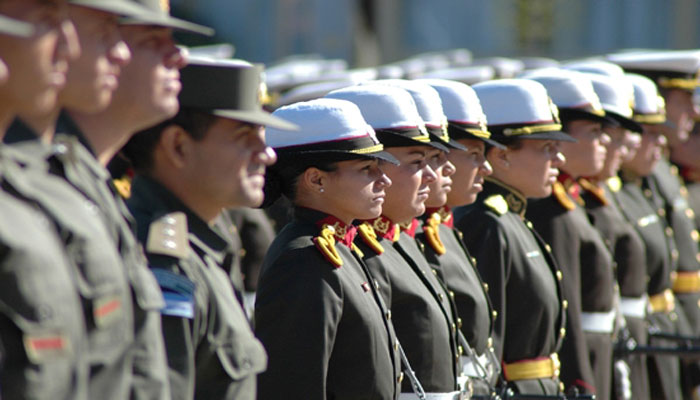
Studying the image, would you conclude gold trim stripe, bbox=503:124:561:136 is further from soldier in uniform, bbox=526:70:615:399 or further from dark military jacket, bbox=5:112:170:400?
dark military jacket, bbox=5:112:170:400

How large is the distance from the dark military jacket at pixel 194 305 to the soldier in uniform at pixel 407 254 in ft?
4.45

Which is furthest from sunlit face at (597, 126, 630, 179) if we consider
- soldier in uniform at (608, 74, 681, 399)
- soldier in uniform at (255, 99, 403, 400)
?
soldier in uniform at (255, 99, 403, 400)

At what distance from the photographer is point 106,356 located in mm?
2816

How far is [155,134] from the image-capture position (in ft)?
11.2

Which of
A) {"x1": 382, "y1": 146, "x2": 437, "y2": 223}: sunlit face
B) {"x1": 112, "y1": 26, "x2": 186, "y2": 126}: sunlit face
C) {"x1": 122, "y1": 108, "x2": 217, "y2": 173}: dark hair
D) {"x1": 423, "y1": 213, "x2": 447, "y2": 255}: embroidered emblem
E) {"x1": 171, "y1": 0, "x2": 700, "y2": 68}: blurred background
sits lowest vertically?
{"x1": 171, "y1": 0, "x2": 700, "y2": 68}: blurred background

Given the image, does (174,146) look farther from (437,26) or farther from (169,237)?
(437,26)

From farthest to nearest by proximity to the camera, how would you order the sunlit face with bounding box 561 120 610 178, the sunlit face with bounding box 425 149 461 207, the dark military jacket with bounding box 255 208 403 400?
the sunlit face with bounding box 561 120 610 178
the sunlit face with bounding box 425 149 461 207
the dark military jacket with bounding box 255 208 403 400

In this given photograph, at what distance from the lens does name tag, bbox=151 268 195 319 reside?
Result: 127 inches

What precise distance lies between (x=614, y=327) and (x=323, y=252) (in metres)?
2.91

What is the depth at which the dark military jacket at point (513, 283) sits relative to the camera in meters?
5.79

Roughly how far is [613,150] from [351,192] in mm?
3044

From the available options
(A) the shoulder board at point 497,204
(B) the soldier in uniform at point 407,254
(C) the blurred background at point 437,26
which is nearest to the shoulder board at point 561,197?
(A) the shoulder board at point 497,204

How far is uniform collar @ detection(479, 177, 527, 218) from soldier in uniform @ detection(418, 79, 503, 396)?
0.32 m

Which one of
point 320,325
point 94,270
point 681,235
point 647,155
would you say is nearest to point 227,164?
point 94,270
